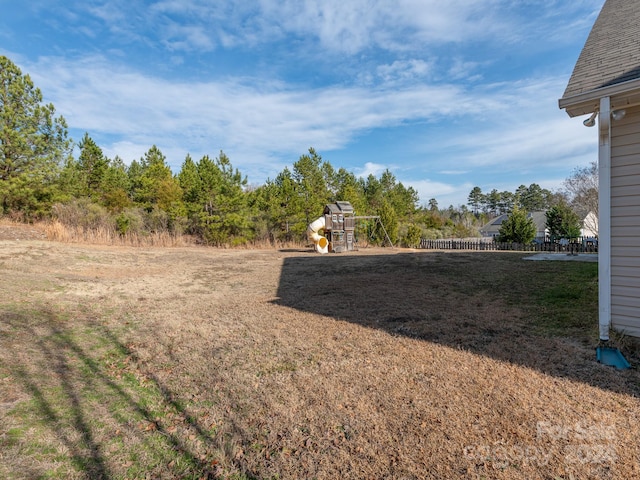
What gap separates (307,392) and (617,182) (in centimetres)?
368

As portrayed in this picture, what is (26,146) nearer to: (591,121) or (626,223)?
(591,121)

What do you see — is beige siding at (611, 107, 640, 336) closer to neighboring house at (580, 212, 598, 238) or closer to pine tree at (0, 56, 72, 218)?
pine tree at (0, 56, 72, 218)

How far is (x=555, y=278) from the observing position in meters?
Result: 6.91

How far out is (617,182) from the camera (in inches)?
130

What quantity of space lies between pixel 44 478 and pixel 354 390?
6.36 ft

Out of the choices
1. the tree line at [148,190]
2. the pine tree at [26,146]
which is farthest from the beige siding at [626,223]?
the pine tree at [26,146]

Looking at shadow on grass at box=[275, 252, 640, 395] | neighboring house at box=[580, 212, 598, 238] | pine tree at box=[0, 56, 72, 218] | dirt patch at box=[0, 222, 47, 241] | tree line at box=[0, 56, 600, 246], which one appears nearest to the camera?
shadow on grass at box=[275, 252, 640, 395]

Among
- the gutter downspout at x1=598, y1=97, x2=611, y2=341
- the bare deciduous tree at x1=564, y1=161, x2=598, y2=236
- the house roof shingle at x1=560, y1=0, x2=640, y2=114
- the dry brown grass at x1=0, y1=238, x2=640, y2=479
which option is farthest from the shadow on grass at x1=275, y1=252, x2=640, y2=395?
the bare deciduous tree at x1=564, y1=161, x2=598, y2=236

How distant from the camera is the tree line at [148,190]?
43.1 ft

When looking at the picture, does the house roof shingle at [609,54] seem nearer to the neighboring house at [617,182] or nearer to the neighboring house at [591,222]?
the neighboring house at [617,182]

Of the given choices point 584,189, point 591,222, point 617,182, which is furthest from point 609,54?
point 591,222

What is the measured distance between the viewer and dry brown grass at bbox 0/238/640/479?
5.95 feet

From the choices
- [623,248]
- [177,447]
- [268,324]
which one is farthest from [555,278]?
[177,447]

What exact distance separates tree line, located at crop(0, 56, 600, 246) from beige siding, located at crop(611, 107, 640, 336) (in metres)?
15.3
